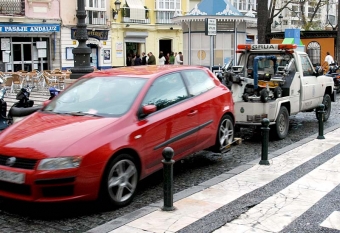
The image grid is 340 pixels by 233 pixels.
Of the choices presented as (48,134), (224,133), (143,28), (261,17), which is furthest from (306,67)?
(143,28)

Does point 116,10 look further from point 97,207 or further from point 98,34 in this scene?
point 97,207

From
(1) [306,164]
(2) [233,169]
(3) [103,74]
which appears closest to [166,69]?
(3) [103,74]

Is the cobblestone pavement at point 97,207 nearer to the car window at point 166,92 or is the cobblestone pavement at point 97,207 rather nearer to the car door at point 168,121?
the car door at point 168,121

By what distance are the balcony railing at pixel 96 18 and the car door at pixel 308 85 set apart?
2252 centimetres

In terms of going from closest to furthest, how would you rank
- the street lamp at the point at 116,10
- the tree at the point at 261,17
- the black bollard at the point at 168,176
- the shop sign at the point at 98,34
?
the black bollard at the point at 168,176, the tree at the point at 261,17, the shop sign at the point at 98,34, the street lamp at the point at 116,10

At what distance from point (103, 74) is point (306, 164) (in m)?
3.59

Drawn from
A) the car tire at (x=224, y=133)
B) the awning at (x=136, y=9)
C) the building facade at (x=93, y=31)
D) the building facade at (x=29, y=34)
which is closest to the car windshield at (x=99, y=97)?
the car tire at (x=224, y=133)

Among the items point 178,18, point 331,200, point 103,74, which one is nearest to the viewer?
point 331,200

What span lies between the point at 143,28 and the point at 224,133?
90.0 ft

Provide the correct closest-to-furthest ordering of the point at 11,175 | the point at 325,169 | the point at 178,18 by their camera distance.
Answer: the point at 11,175 → the point at 325,169 → the point at 178,18

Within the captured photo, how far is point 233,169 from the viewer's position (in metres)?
7.61

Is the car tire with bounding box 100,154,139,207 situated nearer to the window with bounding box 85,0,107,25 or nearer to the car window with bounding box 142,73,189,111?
the car window with bounding box 142,73,189,111

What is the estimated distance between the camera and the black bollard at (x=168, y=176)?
17.4ft

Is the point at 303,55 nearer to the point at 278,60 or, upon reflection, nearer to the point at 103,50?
the point at 278,60
